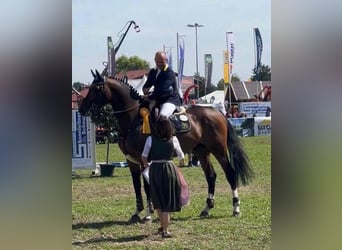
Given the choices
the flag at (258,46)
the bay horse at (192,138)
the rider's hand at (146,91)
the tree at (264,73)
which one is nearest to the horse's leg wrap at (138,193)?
the bay horse at (192,138)

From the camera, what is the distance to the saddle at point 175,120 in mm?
3408

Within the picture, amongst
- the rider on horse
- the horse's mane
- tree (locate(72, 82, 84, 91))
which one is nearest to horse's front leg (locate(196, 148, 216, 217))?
the rider on horse

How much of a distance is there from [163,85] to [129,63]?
0.32m

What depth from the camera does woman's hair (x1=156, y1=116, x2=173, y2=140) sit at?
10.9 feet

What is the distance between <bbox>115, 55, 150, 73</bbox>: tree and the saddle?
0.98ft

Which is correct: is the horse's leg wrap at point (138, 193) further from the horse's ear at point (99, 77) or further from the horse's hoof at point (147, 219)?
the horse's ear at point (99, 77)

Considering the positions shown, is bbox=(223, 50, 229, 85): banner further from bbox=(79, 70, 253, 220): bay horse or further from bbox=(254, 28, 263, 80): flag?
bbox=(79, 70, 253, 220): bay horse

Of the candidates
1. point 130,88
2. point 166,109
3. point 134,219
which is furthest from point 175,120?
point 134,219

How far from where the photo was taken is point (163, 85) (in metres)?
3.35

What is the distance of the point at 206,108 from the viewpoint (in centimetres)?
388
